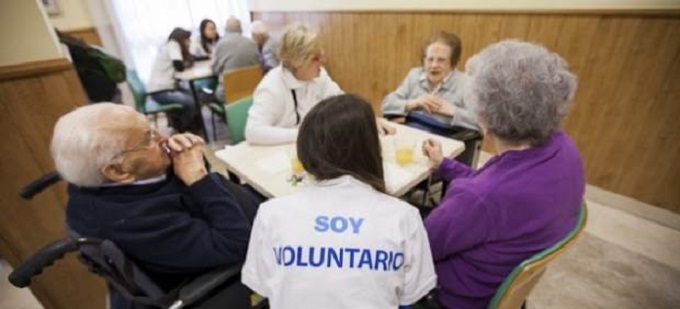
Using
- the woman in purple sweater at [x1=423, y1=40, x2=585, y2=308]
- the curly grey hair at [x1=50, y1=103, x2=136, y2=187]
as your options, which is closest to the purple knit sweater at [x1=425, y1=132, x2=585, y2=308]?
the woman in purple sweater at [x1=423, y1=40, x2=585, y2=308]

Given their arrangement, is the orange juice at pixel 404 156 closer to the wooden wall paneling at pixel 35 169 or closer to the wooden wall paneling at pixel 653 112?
the wooden wall paneling at pixel 35 169

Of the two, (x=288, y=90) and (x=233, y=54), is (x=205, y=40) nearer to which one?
(x=233, y=54)

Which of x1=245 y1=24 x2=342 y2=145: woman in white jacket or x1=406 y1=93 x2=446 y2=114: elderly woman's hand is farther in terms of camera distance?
x1=406 y1=93 x2=446 y2=114: elderly woman's hand

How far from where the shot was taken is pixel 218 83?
3.68 metres

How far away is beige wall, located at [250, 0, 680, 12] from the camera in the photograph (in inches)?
75.6

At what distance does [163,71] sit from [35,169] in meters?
2.44

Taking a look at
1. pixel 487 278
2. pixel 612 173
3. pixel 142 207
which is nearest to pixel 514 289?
pixel 487 278

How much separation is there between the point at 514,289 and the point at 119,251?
990 millimetres

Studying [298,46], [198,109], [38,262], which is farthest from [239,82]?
[38,262]

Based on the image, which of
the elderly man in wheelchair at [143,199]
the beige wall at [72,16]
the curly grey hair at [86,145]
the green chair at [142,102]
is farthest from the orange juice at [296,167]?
the beige wall at [72,16]

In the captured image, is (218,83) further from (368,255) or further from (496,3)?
(368,255)

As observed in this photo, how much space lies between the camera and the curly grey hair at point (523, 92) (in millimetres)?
869

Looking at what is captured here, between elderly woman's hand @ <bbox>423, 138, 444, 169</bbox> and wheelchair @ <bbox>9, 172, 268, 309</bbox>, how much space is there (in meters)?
0.83

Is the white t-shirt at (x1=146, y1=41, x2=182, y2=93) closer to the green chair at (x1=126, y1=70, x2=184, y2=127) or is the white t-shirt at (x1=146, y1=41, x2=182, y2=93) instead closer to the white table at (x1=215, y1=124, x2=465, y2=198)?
the green chair at (x1=126, y1=70, x2=184, y2=127)
